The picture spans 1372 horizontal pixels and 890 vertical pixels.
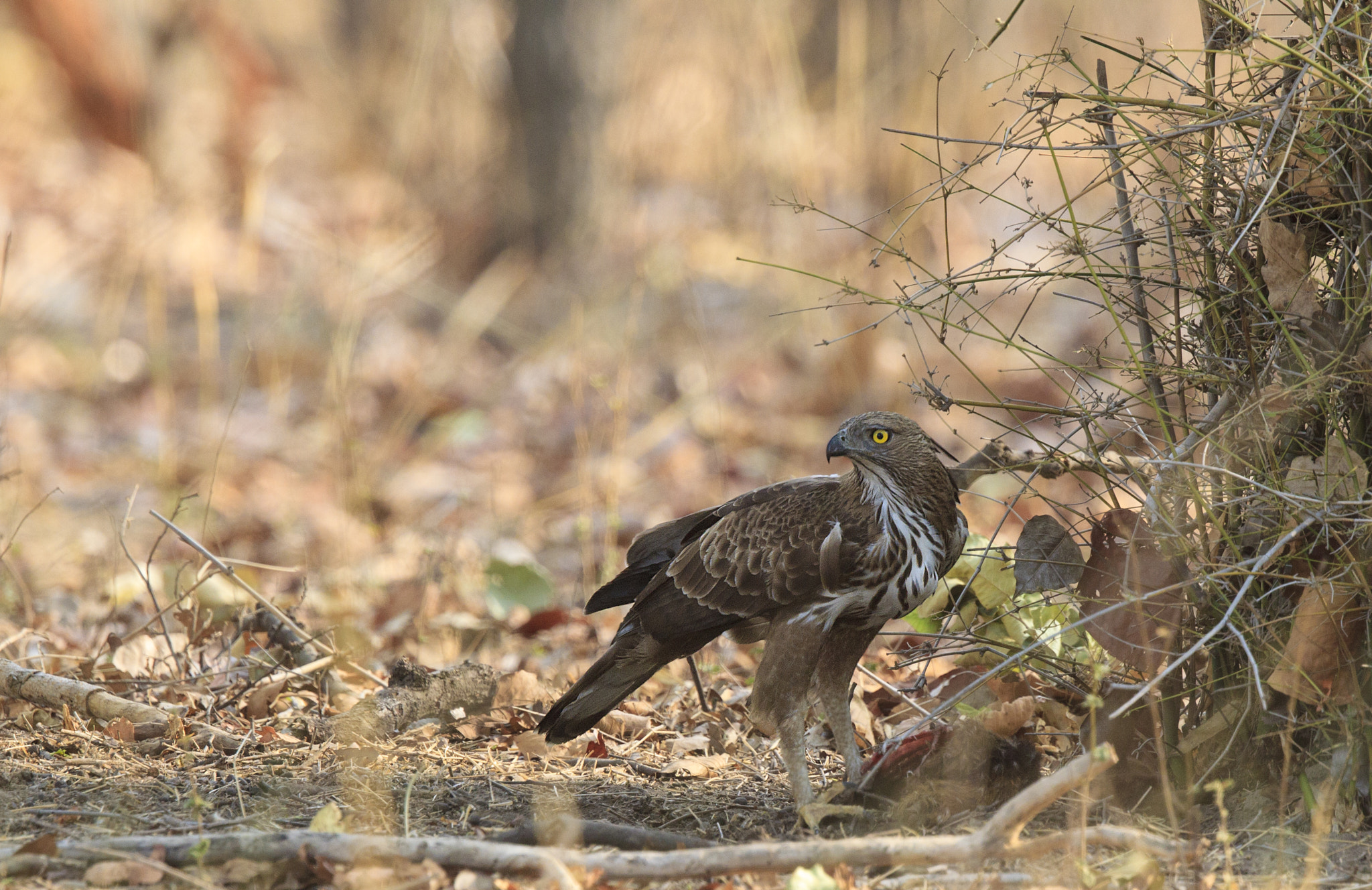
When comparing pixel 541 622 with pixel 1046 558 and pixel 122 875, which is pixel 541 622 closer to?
pixel 1046 558

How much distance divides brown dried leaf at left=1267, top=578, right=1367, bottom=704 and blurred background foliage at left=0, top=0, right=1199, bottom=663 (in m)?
2.48

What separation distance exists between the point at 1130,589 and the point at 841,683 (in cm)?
81

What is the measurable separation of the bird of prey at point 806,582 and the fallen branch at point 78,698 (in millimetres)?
1101

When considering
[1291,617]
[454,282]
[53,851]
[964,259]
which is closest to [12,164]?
[454,282]

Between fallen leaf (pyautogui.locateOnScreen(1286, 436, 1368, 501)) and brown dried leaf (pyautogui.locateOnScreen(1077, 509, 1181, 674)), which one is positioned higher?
fallen leaf (pyautogui.locateOnScreen(1286, 436, 1368, 501))

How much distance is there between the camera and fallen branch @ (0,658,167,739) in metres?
3.43

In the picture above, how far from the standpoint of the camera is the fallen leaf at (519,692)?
12.6 ft

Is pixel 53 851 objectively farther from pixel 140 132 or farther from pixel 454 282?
pixel 140 132

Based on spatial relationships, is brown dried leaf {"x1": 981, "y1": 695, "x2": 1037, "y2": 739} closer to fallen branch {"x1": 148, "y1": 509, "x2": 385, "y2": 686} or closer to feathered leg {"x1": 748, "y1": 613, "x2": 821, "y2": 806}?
feathered leg {"x1": 748, "y1": 613, "x2": 821, "y2": 806}

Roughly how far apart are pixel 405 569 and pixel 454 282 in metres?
4.50

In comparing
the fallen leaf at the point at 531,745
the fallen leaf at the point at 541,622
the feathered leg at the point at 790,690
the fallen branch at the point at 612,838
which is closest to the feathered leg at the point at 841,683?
the feathered leg at the point at 790,690

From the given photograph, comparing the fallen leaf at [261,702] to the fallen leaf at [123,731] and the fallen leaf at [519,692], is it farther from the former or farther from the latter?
the fallen leaf at [519,692]

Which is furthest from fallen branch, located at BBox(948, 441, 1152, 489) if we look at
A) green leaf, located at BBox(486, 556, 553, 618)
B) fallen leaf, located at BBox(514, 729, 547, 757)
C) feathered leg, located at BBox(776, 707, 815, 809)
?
green leaf, located at BBox(486, 556, 553, 618)

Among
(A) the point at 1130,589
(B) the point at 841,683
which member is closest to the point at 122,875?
(B) the point at 841,683
